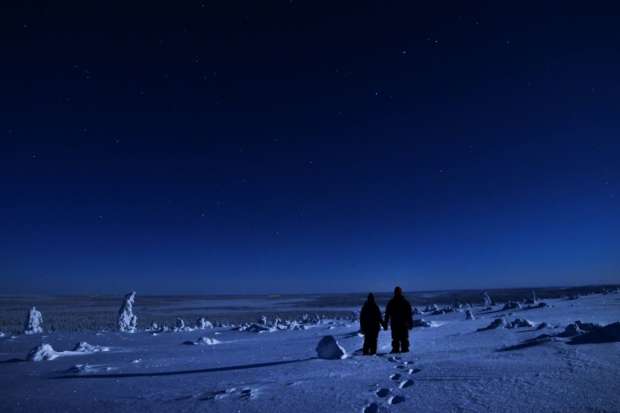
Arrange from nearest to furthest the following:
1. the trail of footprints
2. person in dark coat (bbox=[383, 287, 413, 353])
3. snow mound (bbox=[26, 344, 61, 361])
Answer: the trail of footprints < person in dark coat (bbox=[383, 287, 413, 353]) < snow mound (bbox=[26, 344, 61, 361])

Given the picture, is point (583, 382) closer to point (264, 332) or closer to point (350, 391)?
point (350, 391)

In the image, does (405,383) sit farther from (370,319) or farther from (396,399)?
(370,319)

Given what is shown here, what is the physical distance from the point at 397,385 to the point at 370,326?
14.2 feet

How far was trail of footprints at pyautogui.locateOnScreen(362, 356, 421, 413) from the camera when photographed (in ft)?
16.8

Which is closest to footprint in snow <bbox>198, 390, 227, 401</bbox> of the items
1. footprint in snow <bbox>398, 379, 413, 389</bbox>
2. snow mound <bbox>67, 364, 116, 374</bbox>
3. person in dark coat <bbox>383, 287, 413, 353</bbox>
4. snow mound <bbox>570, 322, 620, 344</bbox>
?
footprint in snow <bbox>398, 379, 413, 389</bbox>

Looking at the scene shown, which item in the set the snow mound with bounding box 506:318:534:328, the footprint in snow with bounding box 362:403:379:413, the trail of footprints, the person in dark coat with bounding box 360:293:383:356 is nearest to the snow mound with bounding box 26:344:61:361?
the person in dark coat with bounding box 360:293:383:356

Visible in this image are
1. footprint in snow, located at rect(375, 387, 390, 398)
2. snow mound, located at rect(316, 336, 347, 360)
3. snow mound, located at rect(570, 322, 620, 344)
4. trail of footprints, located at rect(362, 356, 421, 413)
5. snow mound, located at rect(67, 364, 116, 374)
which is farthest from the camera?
snow mound, located at rect(316, 336, 347, 360)

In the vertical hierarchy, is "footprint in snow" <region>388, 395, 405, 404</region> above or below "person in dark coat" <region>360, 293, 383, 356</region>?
below

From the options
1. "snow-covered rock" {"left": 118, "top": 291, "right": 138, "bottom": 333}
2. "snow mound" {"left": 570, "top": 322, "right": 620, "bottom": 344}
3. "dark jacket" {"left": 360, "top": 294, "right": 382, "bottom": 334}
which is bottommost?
"snow-covered rock" {"left": 118, "top": 291, "right": 138, "bottom": 333}

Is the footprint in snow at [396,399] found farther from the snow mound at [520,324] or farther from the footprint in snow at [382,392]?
the snow mound at [520,324]

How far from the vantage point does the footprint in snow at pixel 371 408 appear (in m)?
4.95

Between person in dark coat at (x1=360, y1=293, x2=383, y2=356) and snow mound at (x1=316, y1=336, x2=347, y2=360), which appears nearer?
snow mound at (x1=316, y1=336, x2=347, y2=360)

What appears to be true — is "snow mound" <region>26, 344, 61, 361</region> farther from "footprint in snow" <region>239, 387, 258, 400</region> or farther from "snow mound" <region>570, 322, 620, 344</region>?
"snow mound" <region>570, 322, 620, 344</region>

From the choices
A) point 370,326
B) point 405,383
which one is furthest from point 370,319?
point 405,383
